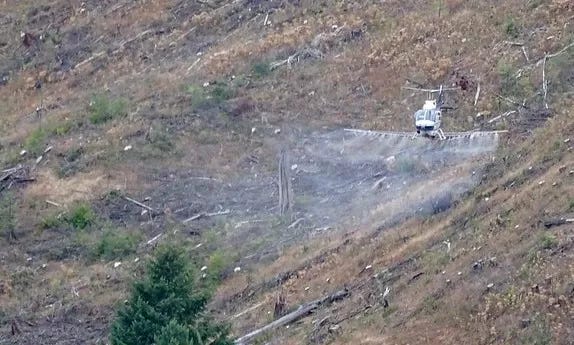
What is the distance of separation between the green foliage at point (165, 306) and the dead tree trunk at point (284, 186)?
8.81m

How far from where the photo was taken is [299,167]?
24.5 meters

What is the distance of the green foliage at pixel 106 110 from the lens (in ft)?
92.0

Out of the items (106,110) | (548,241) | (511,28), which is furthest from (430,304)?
(106,110)

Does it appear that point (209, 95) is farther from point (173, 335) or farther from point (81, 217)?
point (173, 335)

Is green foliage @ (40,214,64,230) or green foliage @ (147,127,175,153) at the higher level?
green foliage @ (147,127,175,153)

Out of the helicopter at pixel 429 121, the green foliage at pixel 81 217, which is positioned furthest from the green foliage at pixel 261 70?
the green foliage at pixel 81 217

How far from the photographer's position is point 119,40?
32.3m

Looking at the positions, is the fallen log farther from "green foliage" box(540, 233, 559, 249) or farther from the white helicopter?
the white helicopter

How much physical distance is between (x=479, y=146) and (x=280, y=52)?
738cm

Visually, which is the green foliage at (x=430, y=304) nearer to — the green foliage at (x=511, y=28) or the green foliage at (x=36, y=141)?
the green foliage at (x=511, y=28)

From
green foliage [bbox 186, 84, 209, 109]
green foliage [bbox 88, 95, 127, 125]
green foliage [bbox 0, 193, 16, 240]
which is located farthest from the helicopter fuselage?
green foliage [bbox 0, 193, 16, 240]

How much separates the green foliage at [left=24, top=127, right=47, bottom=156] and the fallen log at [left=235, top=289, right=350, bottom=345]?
10.7 metres

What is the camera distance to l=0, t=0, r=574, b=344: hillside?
17.1m

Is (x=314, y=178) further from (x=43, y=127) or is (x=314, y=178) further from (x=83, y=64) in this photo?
(x=83, y=64)
